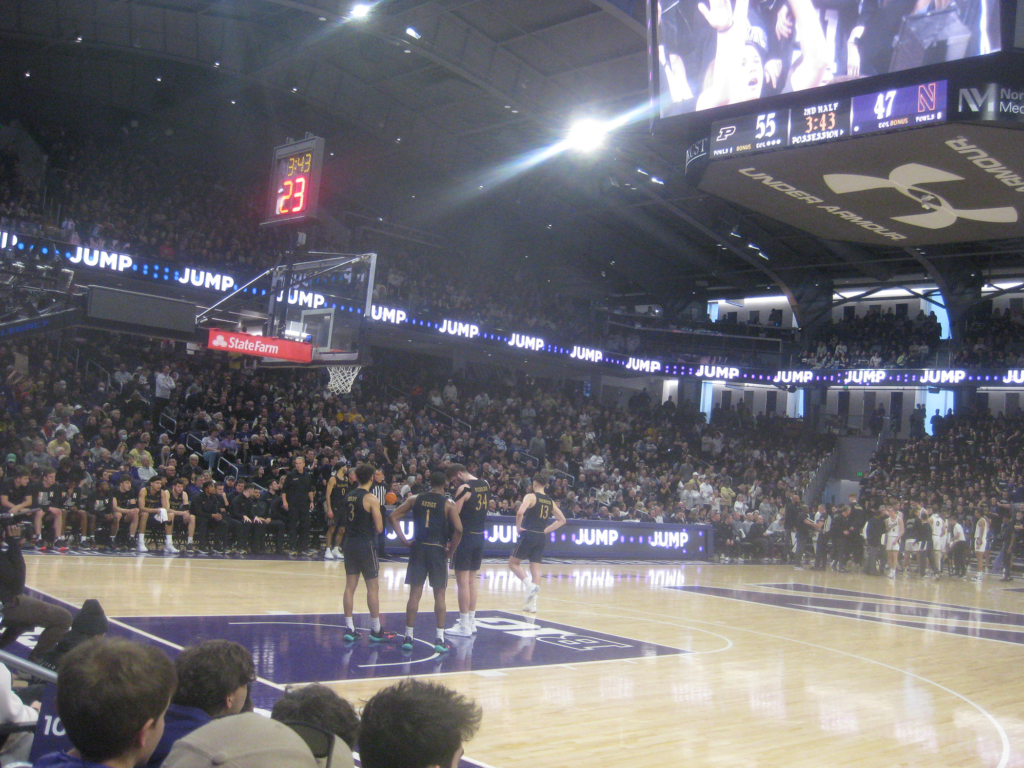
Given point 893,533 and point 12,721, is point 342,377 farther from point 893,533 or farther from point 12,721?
point 12,721

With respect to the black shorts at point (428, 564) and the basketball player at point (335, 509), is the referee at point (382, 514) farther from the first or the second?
the black shorts at point (428, 564)

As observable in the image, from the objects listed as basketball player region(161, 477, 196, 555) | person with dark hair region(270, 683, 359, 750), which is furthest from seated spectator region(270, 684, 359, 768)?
basketball player region(161, 477, 196, 555)

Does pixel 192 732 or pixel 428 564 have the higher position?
pixel 192 732

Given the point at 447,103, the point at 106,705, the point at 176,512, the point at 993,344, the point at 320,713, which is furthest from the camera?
the point at 993,344

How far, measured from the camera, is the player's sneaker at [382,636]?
351 inches

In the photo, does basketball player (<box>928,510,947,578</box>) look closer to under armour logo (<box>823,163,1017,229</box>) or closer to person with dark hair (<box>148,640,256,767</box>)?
under armour logo (<box>823,163,1017,229</box>)

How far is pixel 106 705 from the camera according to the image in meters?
2.09

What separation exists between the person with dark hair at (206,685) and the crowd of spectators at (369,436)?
12.7 metres

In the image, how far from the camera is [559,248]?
122 feet

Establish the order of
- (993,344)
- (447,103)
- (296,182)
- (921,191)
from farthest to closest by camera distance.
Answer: (993,344), (447,103), (921,191), (296,182)

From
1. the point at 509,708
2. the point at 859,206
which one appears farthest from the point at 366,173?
the point at 509,708

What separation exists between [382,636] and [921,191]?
46.5ft

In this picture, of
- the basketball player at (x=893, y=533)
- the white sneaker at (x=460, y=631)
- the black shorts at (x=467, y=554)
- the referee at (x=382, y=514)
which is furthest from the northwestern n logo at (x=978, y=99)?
the basketball player at (x=893, y=533)

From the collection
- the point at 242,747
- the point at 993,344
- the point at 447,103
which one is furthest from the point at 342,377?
the point at 993,344
